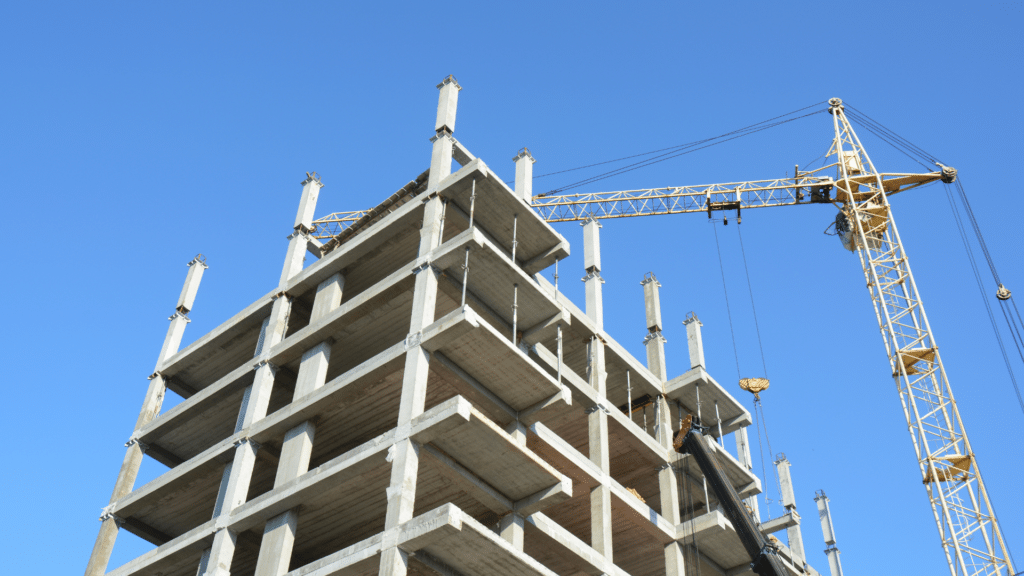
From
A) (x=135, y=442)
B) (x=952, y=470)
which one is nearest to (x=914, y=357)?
(x=952, y=470)

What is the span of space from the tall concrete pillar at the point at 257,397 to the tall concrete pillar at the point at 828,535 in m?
32.5

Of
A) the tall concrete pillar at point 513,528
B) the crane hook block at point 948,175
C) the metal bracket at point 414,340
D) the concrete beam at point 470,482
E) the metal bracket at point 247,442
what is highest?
the crane hook block at point 948,175

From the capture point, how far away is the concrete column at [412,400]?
28.5 metres

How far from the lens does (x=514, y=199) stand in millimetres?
38312

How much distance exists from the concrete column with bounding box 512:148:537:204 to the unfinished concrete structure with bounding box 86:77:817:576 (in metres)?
0.09

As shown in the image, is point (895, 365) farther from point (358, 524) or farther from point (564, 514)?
point (358, 524)

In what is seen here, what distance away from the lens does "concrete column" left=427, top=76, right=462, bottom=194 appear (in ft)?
129

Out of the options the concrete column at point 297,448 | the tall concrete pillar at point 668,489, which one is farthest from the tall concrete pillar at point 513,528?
the tall concrete pillar at point 668,489

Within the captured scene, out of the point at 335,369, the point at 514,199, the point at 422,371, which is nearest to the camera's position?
the point at 422,371

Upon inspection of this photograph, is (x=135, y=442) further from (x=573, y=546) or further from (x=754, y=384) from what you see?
(x=754, y=384)

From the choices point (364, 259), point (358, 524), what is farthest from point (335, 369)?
→ point (358, 524)

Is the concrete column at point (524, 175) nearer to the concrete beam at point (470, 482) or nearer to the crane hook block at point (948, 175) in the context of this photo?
the concrete beam at point (470, 482)

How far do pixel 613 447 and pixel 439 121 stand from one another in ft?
50.7

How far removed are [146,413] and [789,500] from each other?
32636 millimetres
